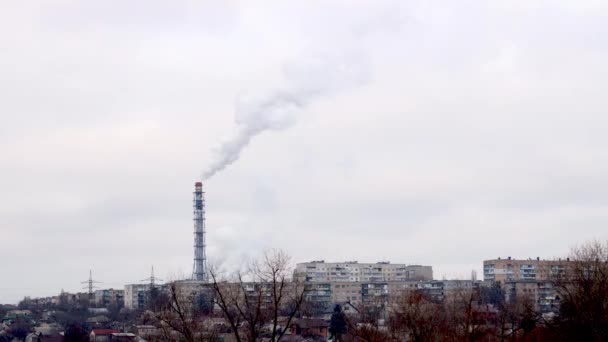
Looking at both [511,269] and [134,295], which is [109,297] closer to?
[134,295]

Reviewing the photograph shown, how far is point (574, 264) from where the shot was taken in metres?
48.0

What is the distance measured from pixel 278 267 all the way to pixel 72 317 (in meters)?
117

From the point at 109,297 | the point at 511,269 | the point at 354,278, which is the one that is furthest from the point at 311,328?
the point at 109,297

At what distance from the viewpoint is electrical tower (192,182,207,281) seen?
138m

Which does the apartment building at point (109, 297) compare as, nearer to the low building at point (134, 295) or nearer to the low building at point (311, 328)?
the low building at point (134, 295)

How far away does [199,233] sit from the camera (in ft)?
462

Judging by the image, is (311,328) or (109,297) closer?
(311,328)

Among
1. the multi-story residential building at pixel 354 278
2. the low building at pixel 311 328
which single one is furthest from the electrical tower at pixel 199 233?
the low building at pixel 311 328

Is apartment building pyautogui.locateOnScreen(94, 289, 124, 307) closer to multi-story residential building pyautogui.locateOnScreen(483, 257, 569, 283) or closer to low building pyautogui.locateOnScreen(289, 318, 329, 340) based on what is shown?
multi-story residential building pyautogui.locateOnScreen(483, 257, 569, 283)

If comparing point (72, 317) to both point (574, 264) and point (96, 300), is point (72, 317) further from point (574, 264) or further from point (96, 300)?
point (574, 264)

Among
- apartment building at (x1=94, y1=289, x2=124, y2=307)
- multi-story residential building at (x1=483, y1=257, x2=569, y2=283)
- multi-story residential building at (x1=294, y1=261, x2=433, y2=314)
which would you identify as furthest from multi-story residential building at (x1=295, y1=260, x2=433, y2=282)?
apartment building at (x1=94, y1=289, x2=124, y2=307)

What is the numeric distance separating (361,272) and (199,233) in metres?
39.4

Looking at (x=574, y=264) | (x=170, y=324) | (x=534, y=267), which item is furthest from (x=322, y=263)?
(x=170, y=324)

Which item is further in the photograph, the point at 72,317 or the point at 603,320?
the point at 72,317
